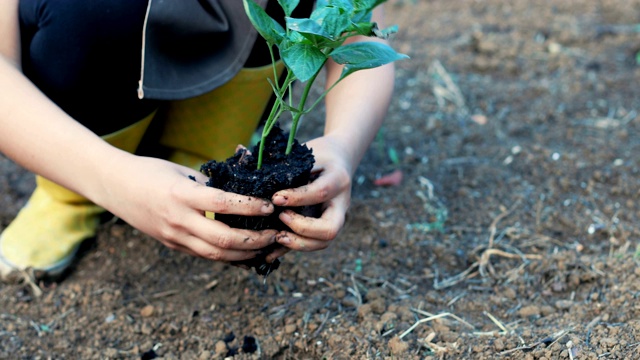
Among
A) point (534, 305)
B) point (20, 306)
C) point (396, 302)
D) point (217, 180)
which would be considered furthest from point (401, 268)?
point (20, 306)

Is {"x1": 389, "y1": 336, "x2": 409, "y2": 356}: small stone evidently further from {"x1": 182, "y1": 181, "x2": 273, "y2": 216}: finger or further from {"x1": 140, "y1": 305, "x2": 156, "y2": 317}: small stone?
{"x1": 140, "y1": 305, "x2": 156, "y2": 317}: small stone

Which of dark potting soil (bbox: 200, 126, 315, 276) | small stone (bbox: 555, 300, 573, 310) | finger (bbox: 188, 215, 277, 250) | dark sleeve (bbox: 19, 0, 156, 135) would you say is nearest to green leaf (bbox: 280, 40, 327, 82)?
dark potting soil (bbox: 200, 126, 315, 276)

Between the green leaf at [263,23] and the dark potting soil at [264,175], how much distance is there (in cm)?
24

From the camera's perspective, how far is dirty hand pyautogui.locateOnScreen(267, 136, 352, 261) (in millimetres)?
1278

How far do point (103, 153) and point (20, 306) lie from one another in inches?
23.5

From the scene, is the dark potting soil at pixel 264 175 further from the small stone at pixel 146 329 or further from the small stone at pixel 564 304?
the small stone at pixel 564 304

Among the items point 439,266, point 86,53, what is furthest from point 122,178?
point 439,266

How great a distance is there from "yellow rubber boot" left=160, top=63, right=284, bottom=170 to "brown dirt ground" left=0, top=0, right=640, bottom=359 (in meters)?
0.29

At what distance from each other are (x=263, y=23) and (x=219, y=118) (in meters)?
0.74

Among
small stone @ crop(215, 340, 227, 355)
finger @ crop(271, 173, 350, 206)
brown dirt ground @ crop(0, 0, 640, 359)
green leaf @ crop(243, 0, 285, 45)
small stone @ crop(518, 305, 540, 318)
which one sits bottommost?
brown dirt ground @ crop(0, 0, 640, 359)

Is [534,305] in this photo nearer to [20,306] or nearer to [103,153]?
[103,153]

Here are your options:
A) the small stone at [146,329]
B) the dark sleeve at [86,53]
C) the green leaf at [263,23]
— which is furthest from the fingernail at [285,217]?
the dark sleeve at [86,53]

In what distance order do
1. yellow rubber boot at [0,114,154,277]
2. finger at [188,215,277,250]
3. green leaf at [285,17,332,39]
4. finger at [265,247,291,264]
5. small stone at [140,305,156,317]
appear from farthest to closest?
yellow rubber boot at [0,114,154,277]
small stone at [140,305,156,317]
finger at [265,247,291,264]
finger at [188,215,277,250]
green leaf at [285,17,332,39]

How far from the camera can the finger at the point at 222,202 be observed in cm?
124
